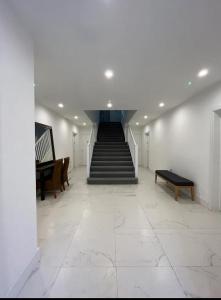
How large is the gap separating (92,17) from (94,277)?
260 cm

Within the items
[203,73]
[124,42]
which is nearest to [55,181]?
[124,42]

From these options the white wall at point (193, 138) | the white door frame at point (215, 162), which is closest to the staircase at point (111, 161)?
the white wall at point (193, 138)

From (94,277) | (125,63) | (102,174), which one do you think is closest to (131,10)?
(125,63)

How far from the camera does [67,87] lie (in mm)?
3488

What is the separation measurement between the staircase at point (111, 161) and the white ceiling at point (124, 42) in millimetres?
3202

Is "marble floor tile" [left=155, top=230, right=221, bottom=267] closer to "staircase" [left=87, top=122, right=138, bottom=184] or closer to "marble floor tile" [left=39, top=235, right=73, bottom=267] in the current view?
"marble floor tile" [left=39, top=235, right=73, bottom=267]

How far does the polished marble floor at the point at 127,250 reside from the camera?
1.58 metres

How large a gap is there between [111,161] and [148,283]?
5162 millimetres

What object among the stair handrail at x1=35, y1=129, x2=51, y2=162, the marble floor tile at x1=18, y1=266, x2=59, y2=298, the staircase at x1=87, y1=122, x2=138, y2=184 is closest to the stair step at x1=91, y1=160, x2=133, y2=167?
the staircase at x1=87, y1=122, x2=138, y2=184

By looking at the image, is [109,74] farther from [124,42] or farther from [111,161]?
[111,161]

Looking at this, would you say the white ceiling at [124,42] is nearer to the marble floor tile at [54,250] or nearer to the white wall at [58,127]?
the white wall at [58,127]

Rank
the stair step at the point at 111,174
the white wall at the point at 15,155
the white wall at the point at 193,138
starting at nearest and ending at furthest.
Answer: the white wall at the point at 15,155, the white wall at the point at 193,138, the stair step at the point at 111,174

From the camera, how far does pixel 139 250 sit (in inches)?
84.0

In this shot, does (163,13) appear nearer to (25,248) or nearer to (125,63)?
(125,63)
